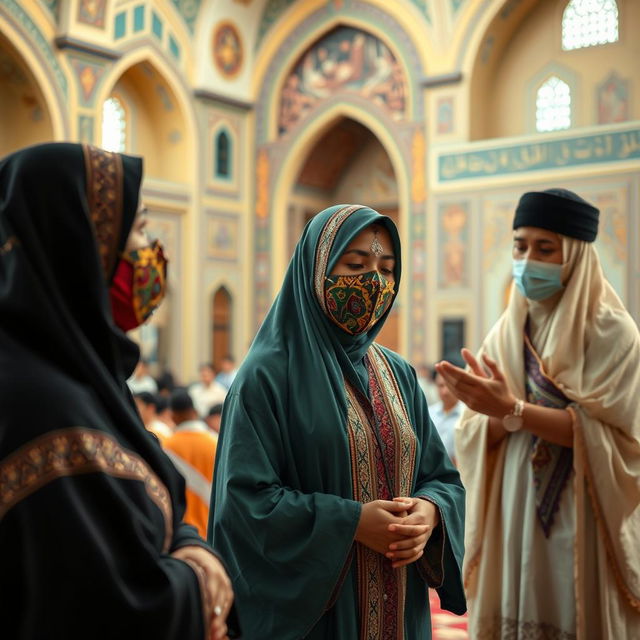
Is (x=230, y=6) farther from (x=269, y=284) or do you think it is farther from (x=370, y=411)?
(x=370, y=411)

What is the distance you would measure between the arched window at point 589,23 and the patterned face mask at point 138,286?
1250 cm

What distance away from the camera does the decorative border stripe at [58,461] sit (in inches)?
57.1

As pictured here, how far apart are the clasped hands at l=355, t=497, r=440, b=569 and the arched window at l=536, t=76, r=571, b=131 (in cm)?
1195

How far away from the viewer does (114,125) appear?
48.1ft

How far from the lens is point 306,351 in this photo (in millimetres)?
2389

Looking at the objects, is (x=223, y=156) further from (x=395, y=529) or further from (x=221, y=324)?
(x=395, y=529)

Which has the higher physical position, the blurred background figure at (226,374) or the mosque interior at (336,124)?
the mosque interior at (336,124)

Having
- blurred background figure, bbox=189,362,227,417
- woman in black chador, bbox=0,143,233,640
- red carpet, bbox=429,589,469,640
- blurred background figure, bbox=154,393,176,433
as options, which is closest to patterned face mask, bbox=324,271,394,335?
woman in black chador, bbox=0,143,233,640

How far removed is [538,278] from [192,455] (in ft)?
8.75

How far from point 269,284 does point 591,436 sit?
1288 centimetres

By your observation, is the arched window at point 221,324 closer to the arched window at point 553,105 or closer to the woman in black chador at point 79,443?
the arched window at point 553,105

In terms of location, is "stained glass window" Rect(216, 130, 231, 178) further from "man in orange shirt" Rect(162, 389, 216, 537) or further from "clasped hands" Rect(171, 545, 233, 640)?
"clasped hands" Rect(171, 545, 233, 640)

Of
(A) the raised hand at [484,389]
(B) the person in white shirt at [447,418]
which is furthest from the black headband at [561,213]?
(B) the person in white shirt at [447,418]

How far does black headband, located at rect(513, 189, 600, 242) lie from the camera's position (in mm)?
3176
